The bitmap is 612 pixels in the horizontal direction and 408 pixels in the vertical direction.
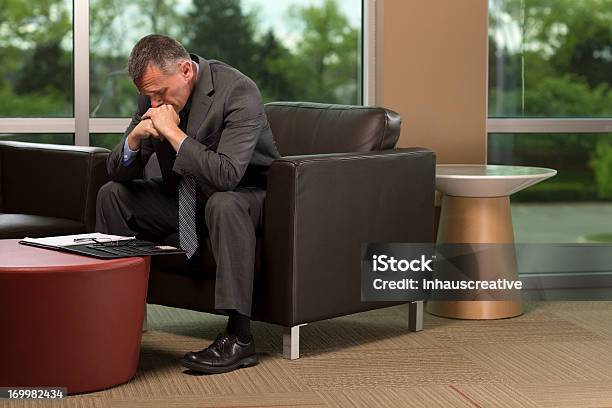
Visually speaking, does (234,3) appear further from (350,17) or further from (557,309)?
(557,309)

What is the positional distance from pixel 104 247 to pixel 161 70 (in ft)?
2.05

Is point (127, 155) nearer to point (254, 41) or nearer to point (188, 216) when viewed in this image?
point (188, 216)

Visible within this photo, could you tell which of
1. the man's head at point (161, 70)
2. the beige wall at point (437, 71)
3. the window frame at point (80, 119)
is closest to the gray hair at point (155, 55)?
the man's head at point (161, 70)

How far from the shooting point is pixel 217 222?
3.52 m

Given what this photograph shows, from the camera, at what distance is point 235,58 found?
5078 mm

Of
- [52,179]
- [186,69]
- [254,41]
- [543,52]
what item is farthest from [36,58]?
[543,52]

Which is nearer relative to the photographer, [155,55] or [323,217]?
[155,55]

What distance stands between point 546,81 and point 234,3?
1528mm

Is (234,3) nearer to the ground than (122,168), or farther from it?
farther from it

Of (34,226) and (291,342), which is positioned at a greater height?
(34,226)

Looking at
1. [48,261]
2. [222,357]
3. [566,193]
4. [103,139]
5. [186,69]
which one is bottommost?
[222,357]

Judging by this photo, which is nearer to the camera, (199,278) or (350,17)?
(199,278)

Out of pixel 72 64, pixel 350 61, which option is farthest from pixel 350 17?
pixel 72 64

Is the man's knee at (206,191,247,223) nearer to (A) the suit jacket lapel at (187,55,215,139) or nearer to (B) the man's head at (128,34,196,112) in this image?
(A) the suit jacket lapel at (187,55,215,139)
